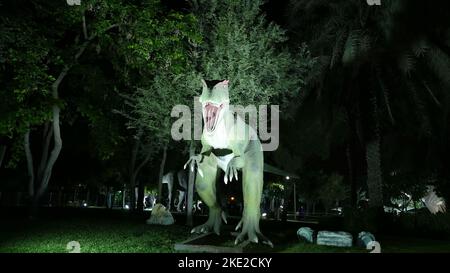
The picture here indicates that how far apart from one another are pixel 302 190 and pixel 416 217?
3218cm

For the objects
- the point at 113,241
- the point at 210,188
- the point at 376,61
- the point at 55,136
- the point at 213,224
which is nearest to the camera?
the point at 210,188

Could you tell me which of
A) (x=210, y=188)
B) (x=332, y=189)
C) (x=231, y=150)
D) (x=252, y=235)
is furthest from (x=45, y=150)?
(x=332, y=189)

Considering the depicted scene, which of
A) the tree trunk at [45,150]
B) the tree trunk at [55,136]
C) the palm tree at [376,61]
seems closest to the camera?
the palm tree at [376,61]

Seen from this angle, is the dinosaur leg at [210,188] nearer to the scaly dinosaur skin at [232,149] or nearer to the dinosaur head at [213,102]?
the scaly dinosaur skin at [232,149]

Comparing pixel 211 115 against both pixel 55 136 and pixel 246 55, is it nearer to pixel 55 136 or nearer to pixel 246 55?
pixel 246 55

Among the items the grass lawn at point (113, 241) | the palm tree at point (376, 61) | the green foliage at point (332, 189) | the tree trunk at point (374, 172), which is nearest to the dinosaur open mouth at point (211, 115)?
the grass lawn at point (113, 241)

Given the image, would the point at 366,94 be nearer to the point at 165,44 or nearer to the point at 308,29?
the point at 308,29

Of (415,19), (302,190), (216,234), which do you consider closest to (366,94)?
(415,19)

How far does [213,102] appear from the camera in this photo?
9383mm

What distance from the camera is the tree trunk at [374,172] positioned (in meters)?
19.0

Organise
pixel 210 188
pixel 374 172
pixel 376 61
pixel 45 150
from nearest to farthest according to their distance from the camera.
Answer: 1. pixel 210 188
2. pixel 376 61
3. pixel 374 172
4. pixel 45 150

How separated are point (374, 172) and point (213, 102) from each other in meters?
11.9

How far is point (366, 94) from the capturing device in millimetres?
18547

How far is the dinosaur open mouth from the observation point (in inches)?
371
